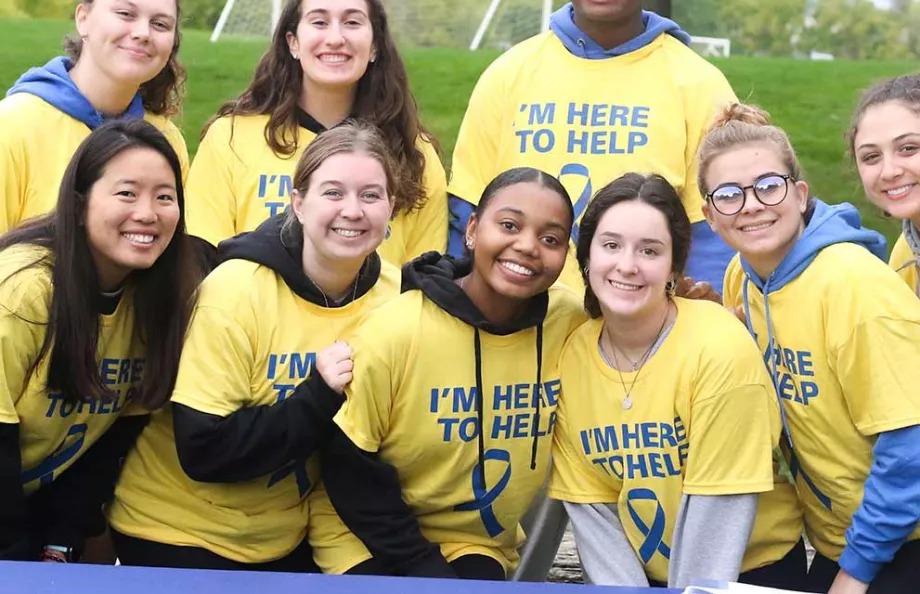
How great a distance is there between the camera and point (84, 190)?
3117 mm

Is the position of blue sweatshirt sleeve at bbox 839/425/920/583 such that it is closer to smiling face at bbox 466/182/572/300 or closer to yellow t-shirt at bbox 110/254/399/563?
smiling face at bbox 466/182/572/300

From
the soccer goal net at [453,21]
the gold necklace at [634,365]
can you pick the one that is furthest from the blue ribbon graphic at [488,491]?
the soccer goal net at [453,21]

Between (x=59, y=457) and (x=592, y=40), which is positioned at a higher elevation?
(x=592, y=40)

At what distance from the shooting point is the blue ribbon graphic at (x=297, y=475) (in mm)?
3258

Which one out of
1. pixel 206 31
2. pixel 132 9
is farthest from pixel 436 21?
pixel 132 9

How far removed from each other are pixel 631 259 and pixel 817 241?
0.50m

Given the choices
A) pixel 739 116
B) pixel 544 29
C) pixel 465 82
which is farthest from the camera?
pixel 544 29

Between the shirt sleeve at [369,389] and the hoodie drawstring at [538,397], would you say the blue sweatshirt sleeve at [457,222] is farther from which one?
the shirt sleeve at [369,389]

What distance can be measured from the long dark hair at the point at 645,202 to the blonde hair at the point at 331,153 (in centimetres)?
58

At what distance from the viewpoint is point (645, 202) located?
3.10 metres

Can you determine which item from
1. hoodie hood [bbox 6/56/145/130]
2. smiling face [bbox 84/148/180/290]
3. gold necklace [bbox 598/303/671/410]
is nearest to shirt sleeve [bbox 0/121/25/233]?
hoodie hood [bbox 6/56/145/130]

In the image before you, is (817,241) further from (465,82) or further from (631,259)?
(465,82)

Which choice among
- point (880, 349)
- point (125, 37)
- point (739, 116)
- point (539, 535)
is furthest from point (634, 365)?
point (125, 37)

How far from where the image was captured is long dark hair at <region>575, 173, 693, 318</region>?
123 inches
